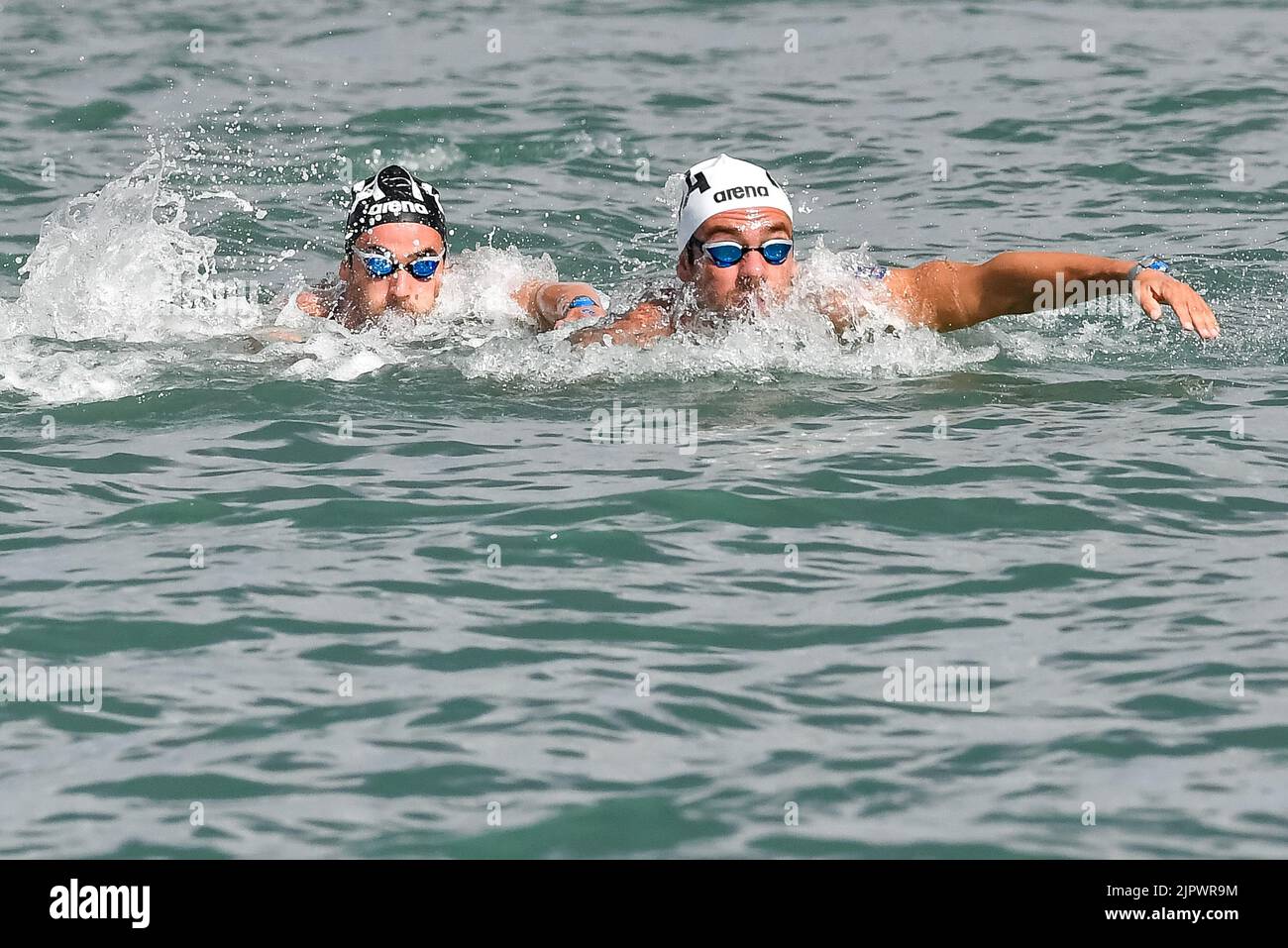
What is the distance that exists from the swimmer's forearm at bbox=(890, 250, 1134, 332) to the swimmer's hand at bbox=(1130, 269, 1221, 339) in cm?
20

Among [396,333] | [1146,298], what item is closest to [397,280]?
[396,333]

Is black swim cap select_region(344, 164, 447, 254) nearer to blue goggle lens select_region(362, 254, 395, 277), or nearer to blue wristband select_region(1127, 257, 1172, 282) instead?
blue goggle lens select_region(362, 254, 395, 277)

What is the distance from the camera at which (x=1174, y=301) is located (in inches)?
313

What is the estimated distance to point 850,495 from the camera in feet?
25.7

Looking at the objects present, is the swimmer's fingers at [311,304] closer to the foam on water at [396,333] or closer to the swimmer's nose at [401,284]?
the foam on water at [396,333]

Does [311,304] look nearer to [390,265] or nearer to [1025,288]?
[390,265]

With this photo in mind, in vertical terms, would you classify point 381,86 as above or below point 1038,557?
above

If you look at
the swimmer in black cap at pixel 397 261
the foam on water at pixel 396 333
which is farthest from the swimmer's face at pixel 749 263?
the swimmer in black cap at pixel 397 261

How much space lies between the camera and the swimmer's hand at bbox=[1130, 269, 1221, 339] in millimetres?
7820

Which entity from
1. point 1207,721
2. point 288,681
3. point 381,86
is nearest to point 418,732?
point 288,681

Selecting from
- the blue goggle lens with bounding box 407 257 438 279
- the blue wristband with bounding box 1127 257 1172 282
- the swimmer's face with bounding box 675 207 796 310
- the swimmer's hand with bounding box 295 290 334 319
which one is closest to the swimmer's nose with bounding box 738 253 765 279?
the swimmer's face with bounding box 675 207 796 310

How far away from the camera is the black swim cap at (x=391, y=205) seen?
10.7 m
